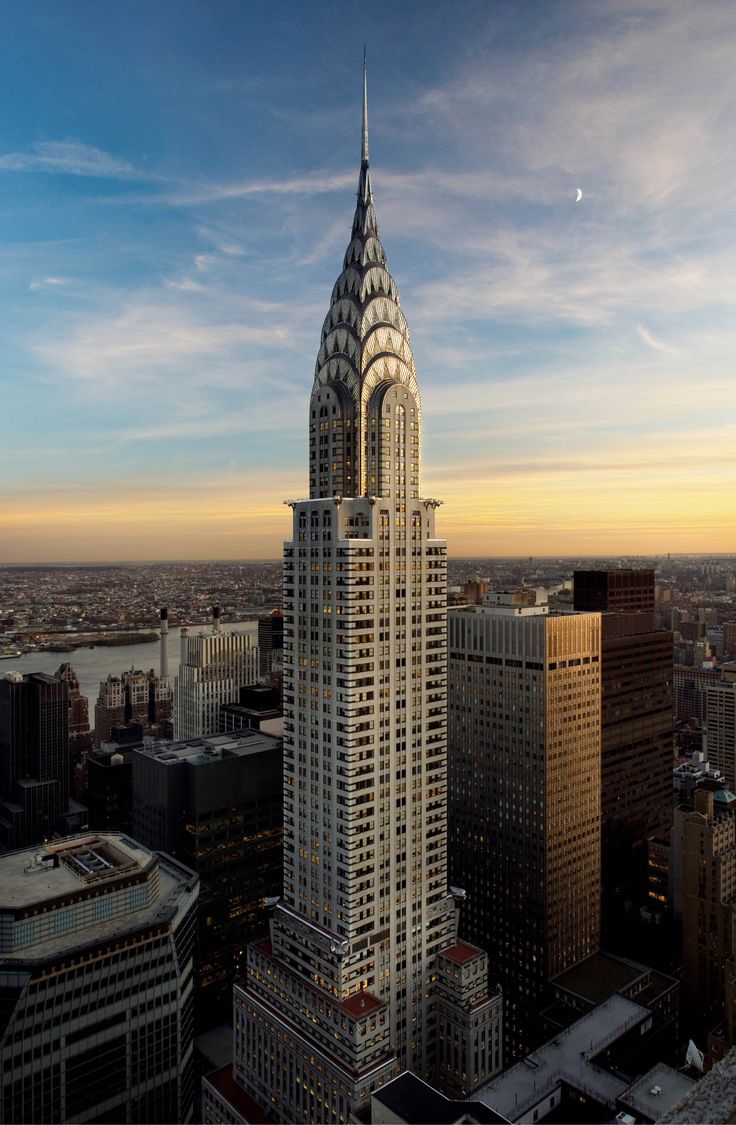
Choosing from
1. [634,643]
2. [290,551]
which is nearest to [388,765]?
[290,551]

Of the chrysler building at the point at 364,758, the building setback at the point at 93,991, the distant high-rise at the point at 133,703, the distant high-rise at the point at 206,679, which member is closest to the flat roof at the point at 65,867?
the building setback at the point at 93,991

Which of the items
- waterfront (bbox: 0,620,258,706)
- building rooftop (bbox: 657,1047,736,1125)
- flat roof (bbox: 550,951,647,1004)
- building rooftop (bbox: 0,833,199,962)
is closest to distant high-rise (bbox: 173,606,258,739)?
waterfront (bbox: 0,620,258,706)

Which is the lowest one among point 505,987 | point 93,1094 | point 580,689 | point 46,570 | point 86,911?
point 505,987

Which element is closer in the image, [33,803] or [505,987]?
[505,987]

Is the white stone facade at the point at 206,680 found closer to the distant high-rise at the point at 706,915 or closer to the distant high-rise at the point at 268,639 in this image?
the distant high-rise at the point at 268,639

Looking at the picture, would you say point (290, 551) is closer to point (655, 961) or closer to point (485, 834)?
point (485, 834)

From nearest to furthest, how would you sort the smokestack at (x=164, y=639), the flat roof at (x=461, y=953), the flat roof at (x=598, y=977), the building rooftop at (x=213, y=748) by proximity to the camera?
the flat roof at (x=461, y=953) → the flat roof at (x=598, y=977) → the building rooftop at (x=213, y=748) → the smokestack at (x=164, y=639)

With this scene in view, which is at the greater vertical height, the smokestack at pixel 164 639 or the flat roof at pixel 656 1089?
the smokestack at pixel 164 639
